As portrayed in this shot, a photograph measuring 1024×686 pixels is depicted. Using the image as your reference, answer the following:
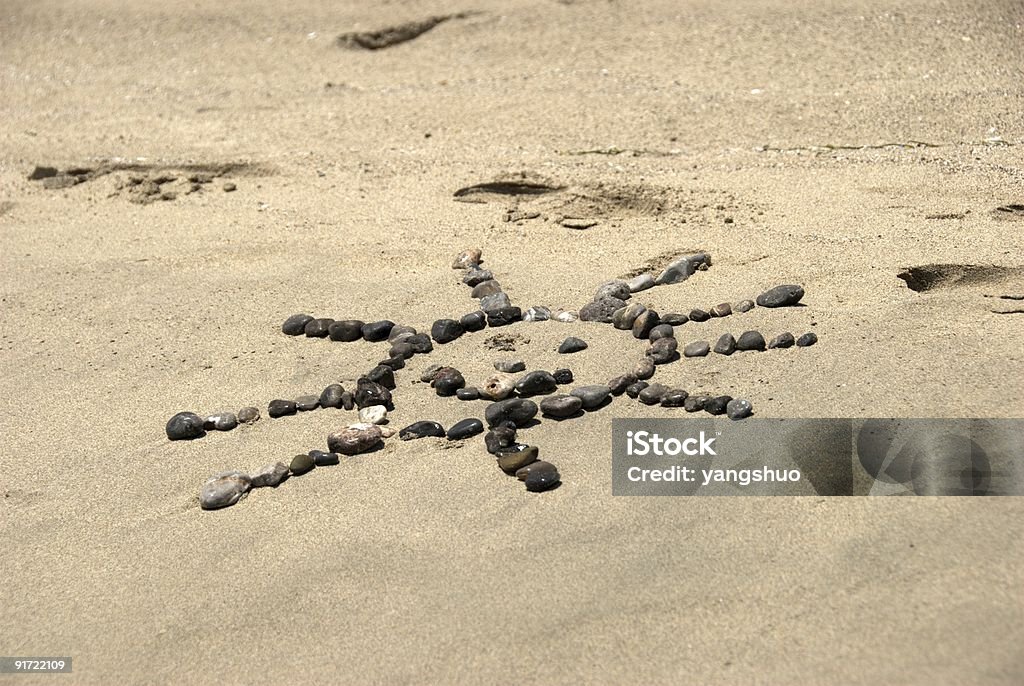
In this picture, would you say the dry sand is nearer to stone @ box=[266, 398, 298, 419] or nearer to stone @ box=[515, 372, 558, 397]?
stone @ box=[266, 398, 298, 419]

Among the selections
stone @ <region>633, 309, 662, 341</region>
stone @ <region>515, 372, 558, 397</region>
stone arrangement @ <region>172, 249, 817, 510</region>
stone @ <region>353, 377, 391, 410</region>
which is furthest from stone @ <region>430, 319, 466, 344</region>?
stone @ <region>633, 309, 662, 341</region>

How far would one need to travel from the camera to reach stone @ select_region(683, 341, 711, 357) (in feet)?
10.8

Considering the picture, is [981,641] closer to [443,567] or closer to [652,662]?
[652,662]

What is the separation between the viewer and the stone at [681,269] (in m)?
3.78

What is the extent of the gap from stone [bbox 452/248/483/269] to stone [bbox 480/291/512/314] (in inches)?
12.0

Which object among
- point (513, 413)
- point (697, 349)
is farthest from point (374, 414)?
point (697, 349)

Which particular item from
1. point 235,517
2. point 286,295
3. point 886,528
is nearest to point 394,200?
point 286,295

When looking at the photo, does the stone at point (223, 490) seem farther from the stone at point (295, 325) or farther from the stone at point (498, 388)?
the stone at point (295, 325)

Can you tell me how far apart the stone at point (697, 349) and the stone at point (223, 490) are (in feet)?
4.27

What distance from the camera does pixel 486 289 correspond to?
3.82m

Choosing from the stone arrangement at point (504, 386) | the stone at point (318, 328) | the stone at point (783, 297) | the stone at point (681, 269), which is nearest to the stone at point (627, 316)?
the stone arrangement at point (504, 386)

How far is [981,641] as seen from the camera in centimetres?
219

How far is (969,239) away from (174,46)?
460 centimetres

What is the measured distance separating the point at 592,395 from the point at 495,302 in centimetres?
71
